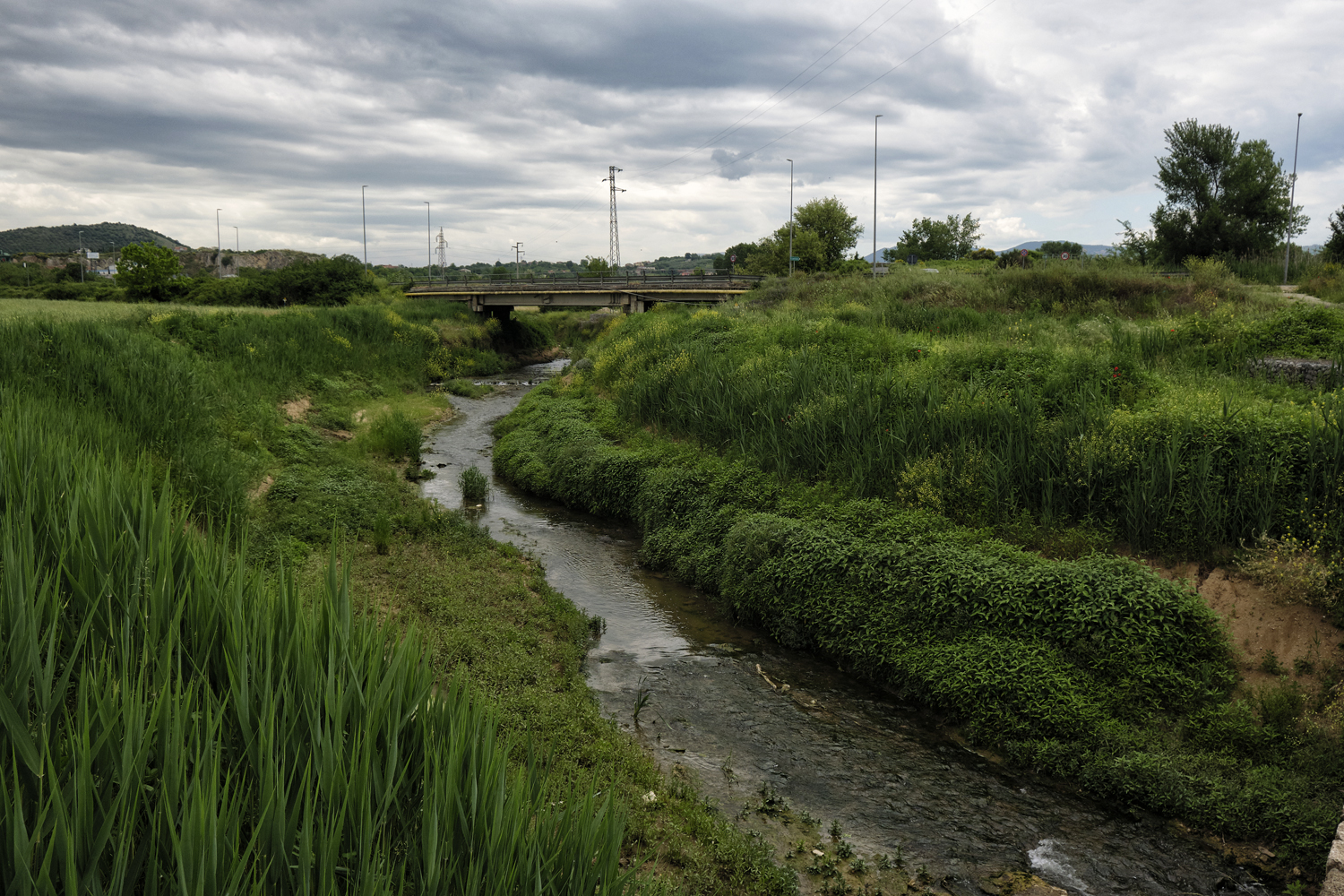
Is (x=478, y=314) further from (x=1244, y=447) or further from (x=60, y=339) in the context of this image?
(x=1244, y=447)

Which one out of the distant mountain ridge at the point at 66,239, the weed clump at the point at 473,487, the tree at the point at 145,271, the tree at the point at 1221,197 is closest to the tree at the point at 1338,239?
the tree at the point at 1221,197

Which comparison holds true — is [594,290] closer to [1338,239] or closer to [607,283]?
[607,283]

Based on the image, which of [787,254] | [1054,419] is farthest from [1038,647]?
[787,254]

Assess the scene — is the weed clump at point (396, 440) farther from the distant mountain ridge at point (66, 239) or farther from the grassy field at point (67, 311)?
the distant mountain ridge at point (66, 239)

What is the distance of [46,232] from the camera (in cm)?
16900

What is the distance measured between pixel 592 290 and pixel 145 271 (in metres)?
25.6

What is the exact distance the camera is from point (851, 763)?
7.20 metres

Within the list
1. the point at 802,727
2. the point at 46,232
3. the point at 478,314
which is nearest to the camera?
the point at 802,727

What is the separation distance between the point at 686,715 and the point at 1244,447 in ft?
22.7

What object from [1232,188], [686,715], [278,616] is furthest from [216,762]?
[1232,188]

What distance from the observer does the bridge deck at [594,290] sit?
45906 mm

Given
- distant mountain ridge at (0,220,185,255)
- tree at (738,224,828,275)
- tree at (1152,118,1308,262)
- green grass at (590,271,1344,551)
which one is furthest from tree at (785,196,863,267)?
distant mountain ridge at (0,220,185,255)

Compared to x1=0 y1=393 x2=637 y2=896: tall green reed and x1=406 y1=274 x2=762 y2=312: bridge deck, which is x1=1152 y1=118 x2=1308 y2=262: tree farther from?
x1=0 y1=393 x2=637 y2=896: tall green reed

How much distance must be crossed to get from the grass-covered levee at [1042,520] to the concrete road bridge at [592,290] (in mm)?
29949
